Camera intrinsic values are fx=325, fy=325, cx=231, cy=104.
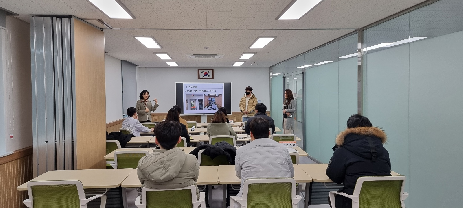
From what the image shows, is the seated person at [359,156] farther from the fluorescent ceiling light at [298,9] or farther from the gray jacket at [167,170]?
the fluorescent ceiling light at [298,9]

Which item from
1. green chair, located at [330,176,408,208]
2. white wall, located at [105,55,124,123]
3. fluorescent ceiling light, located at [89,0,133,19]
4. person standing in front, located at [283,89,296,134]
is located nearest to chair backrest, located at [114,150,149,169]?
fluorescent ceiling light, located at [89,0,133,19]

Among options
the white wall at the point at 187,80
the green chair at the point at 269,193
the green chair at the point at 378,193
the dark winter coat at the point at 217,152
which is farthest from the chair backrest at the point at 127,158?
the white wall at the point at 187,80

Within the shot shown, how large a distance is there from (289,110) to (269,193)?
21.7 ft

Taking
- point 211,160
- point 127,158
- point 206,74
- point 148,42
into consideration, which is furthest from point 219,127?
point 206,74

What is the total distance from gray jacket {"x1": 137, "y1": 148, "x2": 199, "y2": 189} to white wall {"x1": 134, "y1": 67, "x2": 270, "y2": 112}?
11.0 m

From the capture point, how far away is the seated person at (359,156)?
2.86 metres

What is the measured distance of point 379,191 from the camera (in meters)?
2.88

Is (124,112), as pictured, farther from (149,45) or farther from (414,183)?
(414,183)

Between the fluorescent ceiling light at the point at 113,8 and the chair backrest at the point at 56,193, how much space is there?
224 cm

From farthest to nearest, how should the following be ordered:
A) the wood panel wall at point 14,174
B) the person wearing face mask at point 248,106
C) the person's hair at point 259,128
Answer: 1. the person wearing face mask at point 248,106
2. the wood panel wall at point 14,174
3. the person's hair at point 259,128

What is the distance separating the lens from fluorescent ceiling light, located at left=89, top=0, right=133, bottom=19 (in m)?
3.96

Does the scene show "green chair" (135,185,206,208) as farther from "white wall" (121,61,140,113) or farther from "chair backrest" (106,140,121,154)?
"white wall" (121,61,140,113)

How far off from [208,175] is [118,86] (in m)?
7.97

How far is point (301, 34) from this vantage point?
6.26 metres
